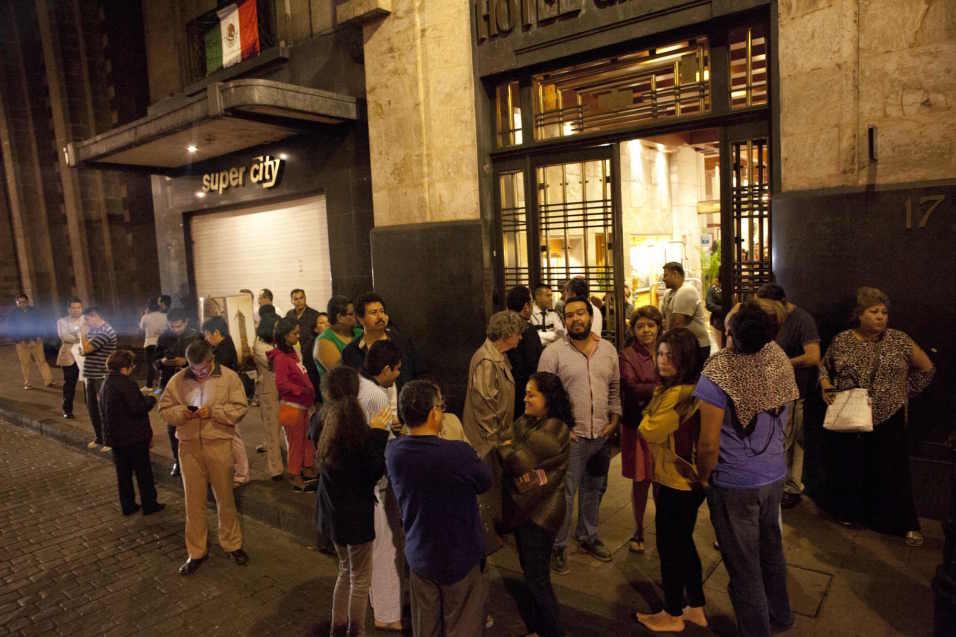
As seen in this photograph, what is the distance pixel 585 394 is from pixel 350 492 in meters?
1.88

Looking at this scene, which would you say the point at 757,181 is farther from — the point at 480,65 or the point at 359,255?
the point at 359,255

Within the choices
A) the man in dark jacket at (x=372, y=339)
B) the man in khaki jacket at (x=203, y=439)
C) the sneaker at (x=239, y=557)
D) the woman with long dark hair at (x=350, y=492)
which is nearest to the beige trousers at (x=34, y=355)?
the man in khaki jacket at (x=203, y=439)

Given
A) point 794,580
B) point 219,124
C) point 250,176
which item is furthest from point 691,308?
point 250,176

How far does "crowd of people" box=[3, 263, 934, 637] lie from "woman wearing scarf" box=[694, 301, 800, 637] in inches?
0.4

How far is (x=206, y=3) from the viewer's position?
1249 centimetres

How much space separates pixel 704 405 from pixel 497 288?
214 inches

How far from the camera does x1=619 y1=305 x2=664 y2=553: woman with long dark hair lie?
15.7 ft

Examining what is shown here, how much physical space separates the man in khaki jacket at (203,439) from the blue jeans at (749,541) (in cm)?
381

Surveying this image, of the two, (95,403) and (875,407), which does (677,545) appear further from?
(95,403)

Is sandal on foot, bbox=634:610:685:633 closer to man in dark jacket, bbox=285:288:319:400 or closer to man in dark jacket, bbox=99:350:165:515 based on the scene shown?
man in dark jacket, bbox=285:288:319:400

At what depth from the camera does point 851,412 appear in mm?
4824

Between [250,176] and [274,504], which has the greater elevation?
[250,176]

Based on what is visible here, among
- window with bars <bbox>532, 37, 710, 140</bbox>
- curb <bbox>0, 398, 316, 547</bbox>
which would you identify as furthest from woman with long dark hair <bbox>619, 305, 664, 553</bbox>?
window with bars <bbox>532, 37, 710, 140</bbox>

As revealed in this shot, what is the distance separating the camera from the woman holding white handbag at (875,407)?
482cm
